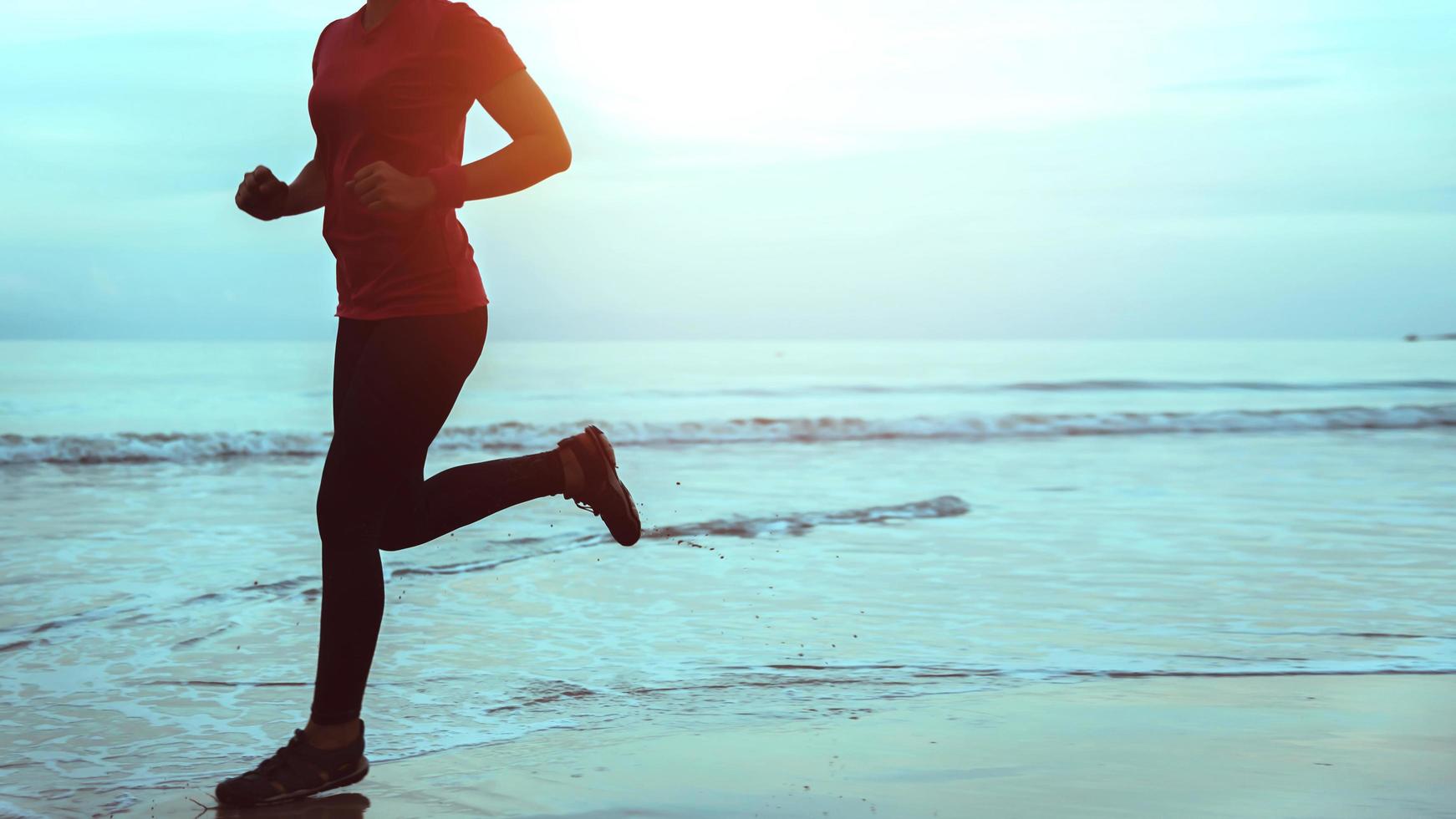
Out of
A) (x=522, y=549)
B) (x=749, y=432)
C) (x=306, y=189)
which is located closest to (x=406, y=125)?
(x=306, y=189)

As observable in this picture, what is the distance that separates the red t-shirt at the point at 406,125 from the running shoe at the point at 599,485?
22.7 inches

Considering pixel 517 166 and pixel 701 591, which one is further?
pixel 701 591

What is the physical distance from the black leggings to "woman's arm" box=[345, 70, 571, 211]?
0.26 metres

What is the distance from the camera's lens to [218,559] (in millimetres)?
6059

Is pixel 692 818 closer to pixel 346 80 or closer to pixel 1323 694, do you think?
pixel 346 80

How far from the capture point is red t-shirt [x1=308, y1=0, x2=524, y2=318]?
2.54m

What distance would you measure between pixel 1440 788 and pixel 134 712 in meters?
3.13

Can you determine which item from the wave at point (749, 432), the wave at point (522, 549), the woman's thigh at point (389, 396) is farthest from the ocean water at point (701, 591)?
the woman's thigh at point (389, 396)

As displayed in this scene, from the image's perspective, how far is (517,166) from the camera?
2545 millimetres

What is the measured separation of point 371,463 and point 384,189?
21.6 inches

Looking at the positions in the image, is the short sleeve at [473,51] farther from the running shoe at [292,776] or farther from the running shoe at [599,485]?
the running shoe at [292,776]

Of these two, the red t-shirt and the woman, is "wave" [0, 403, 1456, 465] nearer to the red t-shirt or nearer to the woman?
the woman

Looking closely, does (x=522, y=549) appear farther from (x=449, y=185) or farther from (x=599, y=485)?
(x=449, y=185)

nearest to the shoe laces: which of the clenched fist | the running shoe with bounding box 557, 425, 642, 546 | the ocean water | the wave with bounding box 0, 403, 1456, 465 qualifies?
the ocean water
